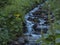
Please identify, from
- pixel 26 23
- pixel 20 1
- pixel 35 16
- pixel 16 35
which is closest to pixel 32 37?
pixel 16 35

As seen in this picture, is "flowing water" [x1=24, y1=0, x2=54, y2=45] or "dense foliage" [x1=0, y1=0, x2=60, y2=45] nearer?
"dense foliage" [x1=0, y1=0, x2=60, y2=45]

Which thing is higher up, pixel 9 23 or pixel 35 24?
pixel 9 23

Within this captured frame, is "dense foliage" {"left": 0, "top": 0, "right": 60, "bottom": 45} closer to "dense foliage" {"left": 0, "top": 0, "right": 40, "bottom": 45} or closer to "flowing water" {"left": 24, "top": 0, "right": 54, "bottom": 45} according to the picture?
"dense foliage" {"left": 0, "top": 0, "right": 40, "bottom": 45}

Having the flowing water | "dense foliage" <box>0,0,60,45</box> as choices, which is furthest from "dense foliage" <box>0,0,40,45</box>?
the flowing water

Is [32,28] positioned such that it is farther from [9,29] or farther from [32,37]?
[9,29]

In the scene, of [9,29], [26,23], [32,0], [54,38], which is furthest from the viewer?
[32,0]

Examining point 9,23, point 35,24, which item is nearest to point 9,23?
point 9,23

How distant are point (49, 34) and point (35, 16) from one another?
19.8 feet

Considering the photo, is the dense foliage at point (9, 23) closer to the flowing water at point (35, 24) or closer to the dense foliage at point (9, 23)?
the dense foliage at point (9, 23)

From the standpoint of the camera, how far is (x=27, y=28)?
705 centimetres

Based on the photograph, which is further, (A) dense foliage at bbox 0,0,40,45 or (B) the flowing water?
(B) the flowing water

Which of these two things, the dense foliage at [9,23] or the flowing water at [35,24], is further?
the flowing water at [35,24]

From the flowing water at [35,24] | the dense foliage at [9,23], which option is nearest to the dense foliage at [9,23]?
the dense foliage at [9,23]

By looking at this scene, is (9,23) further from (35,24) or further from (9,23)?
(35,24)
